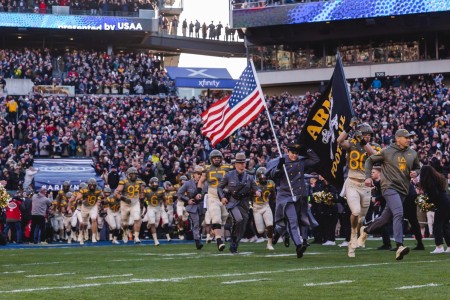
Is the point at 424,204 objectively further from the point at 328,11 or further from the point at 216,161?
the point at 328,11

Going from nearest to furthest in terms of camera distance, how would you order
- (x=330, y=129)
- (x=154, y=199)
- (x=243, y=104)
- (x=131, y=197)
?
(x=330, y=129), (x=243, y=104), (x=131, y=197), (x=154, y=199)

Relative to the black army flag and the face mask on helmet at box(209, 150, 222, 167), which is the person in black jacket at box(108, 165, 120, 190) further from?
the black army flag

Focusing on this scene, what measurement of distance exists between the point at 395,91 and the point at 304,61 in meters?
11.7

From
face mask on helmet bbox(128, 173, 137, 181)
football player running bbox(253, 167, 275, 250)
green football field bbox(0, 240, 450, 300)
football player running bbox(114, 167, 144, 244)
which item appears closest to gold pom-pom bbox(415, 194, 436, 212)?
green football field bbox(0, 240, 450, 300)

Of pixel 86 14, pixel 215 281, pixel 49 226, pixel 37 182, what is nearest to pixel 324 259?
pixel 215 281

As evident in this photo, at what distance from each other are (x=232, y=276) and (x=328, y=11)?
41.2 meters

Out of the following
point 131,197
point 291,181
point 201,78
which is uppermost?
point 201,78

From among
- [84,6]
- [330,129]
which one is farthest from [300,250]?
[84,6]

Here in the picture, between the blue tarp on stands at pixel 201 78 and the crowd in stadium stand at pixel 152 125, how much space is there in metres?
2.95

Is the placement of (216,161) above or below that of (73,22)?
below

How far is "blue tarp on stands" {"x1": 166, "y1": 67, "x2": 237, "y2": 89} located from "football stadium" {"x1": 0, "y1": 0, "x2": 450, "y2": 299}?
0.39ft

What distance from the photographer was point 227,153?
3878cm

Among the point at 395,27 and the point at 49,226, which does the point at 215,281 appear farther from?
the point at 395,27

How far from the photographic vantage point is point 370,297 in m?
10.4
